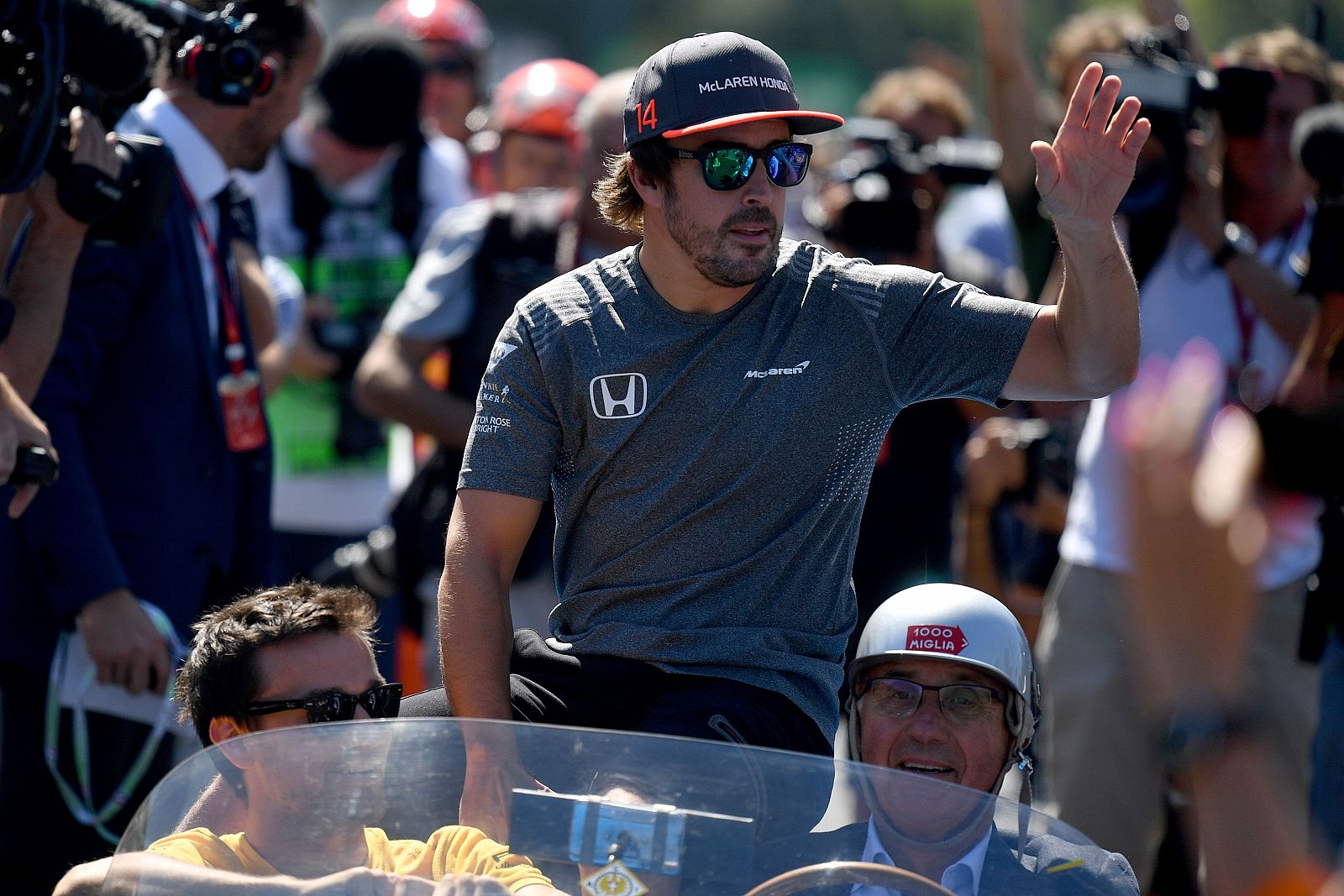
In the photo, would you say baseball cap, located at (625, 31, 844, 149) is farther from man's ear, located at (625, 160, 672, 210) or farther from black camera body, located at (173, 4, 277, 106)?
black camera body, located at (173, 4, 277, 106)

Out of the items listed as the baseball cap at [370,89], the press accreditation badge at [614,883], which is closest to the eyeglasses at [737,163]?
the press accreditation badge at [614,883]

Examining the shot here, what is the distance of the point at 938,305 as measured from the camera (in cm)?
369

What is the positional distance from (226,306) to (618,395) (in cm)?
183

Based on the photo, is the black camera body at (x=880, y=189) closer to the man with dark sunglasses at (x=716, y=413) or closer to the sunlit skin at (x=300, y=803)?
the man with dark sunglasses at (x=716, y=413)

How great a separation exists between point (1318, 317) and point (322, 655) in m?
2.80

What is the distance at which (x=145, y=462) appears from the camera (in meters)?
4.90

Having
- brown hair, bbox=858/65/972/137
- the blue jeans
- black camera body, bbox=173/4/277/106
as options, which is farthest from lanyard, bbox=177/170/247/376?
brown hair, bbox=858/65/972/137

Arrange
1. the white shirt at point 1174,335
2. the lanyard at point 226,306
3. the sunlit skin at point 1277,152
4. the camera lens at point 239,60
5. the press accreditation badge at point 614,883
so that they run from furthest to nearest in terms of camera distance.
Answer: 1. the sunlit skin at point 1277,152
2. the white shirt at point 1174,335
3. the lanyard at point 226,306
4. the camera lens at point 239,60
5. the press accreditation badge at point 614,883

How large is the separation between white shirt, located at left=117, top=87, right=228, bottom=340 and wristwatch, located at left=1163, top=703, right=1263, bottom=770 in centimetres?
354

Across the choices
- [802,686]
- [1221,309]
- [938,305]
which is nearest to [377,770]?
[802,686]

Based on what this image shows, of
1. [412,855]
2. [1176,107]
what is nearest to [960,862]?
[412,855]

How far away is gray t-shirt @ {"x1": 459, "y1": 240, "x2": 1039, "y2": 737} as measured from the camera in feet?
Result: 11.9

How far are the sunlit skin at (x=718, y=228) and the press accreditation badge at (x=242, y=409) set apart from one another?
1.75 meters

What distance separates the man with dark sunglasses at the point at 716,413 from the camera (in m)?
3.61
